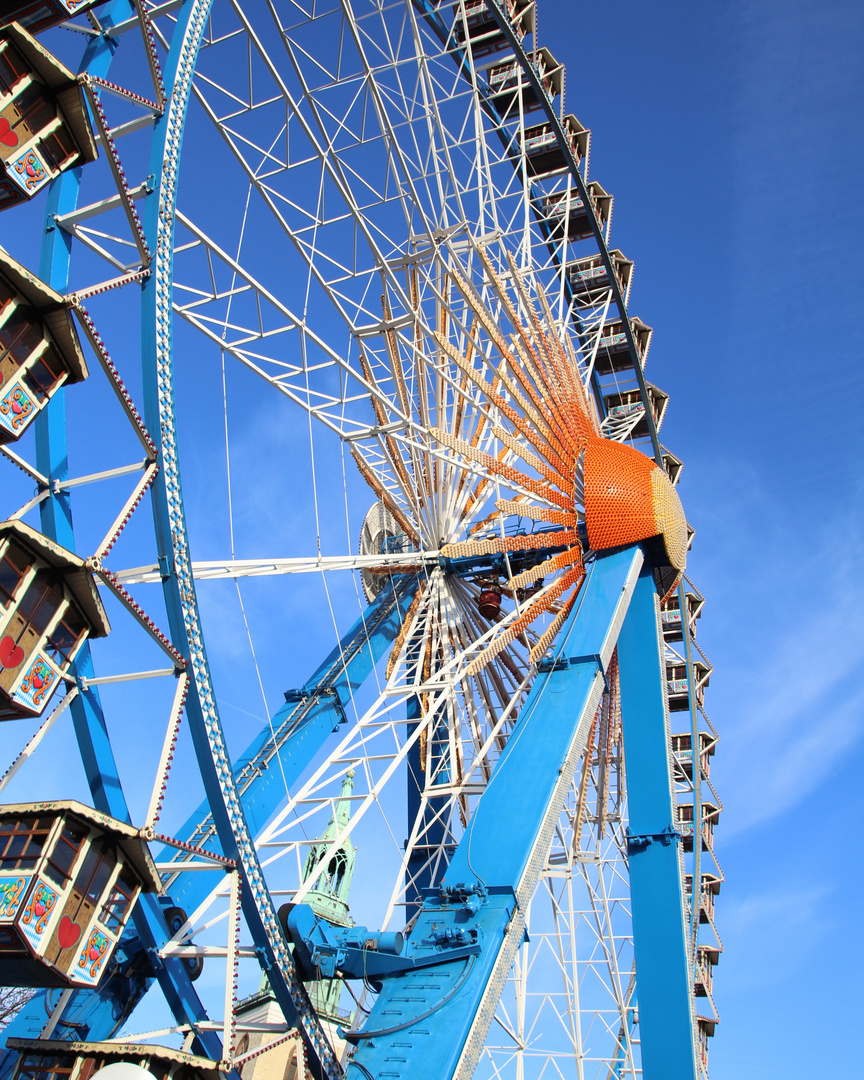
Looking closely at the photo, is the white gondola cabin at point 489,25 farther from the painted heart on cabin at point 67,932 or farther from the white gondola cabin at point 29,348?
the painted heart on cabin at point 67,932

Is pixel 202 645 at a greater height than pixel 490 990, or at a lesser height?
greater

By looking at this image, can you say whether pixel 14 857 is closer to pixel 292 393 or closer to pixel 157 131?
pixel 157 131

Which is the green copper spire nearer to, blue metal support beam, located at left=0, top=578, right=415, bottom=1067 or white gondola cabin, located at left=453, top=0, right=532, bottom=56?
blue metal support beam, located at left=0, top=578, right=415, bottom=1067

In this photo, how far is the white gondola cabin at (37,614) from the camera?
7.99 m

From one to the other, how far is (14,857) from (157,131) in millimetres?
7151

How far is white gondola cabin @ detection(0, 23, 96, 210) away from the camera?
808 centimetres

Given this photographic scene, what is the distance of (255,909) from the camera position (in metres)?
9.48

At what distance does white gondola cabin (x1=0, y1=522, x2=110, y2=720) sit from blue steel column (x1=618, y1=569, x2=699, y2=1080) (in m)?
9.53

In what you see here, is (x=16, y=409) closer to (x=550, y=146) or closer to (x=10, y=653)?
(x=10, y=653)

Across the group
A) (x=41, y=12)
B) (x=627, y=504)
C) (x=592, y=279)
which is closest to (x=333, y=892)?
(x=627, y=504)

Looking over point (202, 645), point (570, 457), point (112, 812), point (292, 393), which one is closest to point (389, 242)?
point (292, 393)

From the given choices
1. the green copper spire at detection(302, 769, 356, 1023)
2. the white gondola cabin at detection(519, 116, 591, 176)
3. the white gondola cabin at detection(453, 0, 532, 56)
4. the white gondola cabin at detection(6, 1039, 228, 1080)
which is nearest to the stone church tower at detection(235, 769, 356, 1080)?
the green copper spire at detection(302, 769, 356, 1023)

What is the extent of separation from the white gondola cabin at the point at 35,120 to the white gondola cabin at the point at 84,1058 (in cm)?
693

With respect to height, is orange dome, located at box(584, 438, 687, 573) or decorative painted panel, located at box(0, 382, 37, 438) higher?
orange dome, located at box(584, 438, 687, 573)
